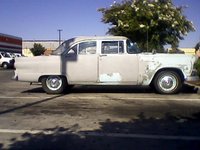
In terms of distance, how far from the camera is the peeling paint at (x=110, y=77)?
41.4ft

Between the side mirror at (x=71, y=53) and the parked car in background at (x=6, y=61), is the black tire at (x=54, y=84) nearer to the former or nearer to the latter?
the side mirror at (x=71, y=53)

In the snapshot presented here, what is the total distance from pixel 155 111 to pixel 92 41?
4.18m

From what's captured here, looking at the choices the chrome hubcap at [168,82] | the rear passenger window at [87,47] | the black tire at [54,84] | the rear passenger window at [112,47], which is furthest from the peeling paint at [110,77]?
the chrome hubcap at [168,82]

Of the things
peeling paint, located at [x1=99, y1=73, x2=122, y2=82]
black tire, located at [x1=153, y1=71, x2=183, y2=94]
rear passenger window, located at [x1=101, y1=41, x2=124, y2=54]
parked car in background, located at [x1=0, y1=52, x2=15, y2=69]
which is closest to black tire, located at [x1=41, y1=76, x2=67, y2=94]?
peeling paint, located at [x1=99, y1=73, x2=122, y2=82]

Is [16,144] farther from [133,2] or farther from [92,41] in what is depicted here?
[133,2]

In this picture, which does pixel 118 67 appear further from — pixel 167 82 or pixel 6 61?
pixel 6 61

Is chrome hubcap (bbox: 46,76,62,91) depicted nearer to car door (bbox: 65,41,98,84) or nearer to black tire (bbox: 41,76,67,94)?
black tire (bbox: 41,76,67,94)

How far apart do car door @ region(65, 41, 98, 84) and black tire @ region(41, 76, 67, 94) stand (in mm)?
278

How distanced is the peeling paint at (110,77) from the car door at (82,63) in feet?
0.63

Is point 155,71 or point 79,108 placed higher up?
point 155,71

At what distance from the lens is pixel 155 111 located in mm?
9500

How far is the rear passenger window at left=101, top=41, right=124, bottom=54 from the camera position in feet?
41.8

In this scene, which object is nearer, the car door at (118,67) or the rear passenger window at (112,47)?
the car door at (118,67)

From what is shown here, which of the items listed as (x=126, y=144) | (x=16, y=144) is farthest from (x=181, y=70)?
(x=16, y=144)
